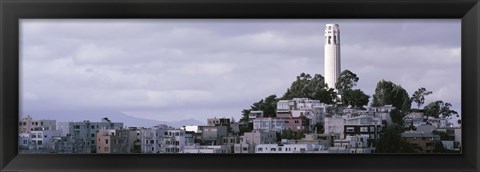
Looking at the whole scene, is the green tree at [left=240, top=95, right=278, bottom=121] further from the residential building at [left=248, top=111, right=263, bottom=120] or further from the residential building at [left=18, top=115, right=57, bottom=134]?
the residential building at [left=18, top=115, right=57, bottom=134]

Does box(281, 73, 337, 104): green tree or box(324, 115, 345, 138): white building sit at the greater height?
box(281, 73, 337, 104): green tree

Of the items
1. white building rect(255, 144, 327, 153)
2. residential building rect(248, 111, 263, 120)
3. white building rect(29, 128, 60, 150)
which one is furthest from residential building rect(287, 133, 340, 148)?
white building rect(29, 128, 60, 150)

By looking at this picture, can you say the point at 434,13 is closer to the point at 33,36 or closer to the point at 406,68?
the point at 406,68

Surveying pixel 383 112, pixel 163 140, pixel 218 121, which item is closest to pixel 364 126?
pixel 383 112

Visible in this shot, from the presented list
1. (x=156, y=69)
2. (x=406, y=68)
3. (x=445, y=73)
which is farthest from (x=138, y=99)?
(x=445, y=73)

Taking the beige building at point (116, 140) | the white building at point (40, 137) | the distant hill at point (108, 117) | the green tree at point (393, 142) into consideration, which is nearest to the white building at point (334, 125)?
the green tree at point (393, 142)

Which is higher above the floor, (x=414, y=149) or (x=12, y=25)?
(x=12, y=25)
